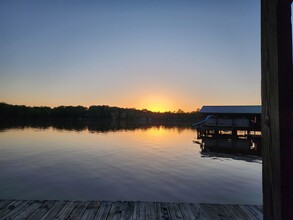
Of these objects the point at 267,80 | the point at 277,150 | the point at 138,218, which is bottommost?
the point at 138,218

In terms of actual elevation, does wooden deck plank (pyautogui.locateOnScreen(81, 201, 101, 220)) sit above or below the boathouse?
below

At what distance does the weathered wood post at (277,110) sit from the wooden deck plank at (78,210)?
5.64 meters

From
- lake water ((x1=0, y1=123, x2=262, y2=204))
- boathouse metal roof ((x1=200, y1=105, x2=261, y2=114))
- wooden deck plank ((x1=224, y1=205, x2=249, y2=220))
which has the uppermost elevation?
boathouse metal roof ((x1=200, y1=105, x2=261, y2=114))

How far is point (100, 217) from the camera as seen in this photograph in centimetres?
588

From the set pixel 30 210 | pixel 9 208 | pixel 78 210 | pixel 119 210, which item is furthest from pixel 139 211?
pixel 9 208

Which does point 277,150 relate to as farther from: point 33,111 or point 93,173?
point 33,111

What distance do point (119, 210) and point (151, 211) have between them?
3.09ft

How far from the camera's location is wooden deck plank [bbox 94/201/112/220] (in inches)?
234

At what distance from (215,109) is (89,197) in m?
38.3

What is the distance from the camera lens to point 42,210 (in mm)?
6273

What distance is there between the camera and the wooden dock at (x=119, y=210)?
5949 millimetres

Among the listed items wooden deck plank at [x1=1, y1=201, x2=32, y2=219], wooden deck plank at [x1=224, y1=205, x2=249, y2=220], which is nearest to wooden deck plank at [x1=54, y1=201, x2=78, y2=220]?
wooden deck plank at [x1=1, y1=201, x2=32, y2=219]

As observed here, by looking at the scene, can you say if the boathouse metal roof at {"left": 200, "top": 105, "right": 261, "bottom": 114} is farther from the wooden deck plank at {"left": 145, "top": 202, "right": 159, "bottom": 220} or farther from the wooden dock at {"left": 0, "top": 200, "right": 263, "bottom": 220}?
the wooden deck plank at {"left": 145, "top": 202, "right": 159, "bottom": 220}

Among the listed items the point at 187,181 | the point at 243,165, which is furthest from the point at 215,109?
the point at 187,181
